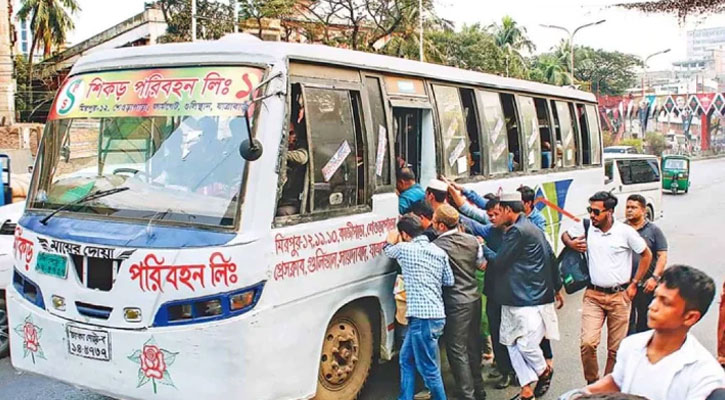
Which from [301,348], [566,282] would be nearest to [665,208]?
[566,282]

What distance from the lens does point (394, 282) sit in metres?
5.73

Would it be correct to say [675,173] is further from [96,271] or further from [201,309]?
[96,271]

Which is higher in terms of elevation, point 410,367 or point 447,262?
point 447,262

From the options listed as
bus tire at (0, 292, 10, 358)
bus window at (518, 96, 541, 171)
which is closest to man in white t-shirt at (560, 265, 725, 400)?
bus window at (518, 96, 541, 171)

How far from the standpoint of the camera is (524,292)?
5410 millimetres

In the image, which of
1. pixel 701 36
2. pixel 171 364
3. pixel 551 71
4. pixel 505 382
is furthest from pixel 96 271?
pixel 551 71

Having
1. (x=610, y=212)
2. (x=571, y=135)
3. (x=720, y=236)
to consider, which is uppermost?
(x=571, y=135)

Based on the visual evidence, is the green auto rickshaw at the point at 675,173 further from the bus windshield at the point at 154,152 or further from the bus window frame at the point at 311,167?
the bus windshield at the point at 154,152

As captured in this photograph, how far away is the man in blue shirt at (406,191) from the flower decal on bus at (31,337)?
2813 mm

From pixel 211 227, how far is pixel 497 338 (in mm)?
2834

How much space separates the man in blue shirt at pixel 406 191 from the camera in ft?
19.4

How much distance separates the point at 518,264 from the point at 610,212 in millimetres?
787

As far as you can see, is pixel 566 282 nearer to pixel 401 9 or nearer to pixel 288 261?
pixel 288 261

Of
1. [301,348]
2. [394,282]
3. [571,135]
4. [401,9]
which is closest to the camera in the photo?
[301,348]
